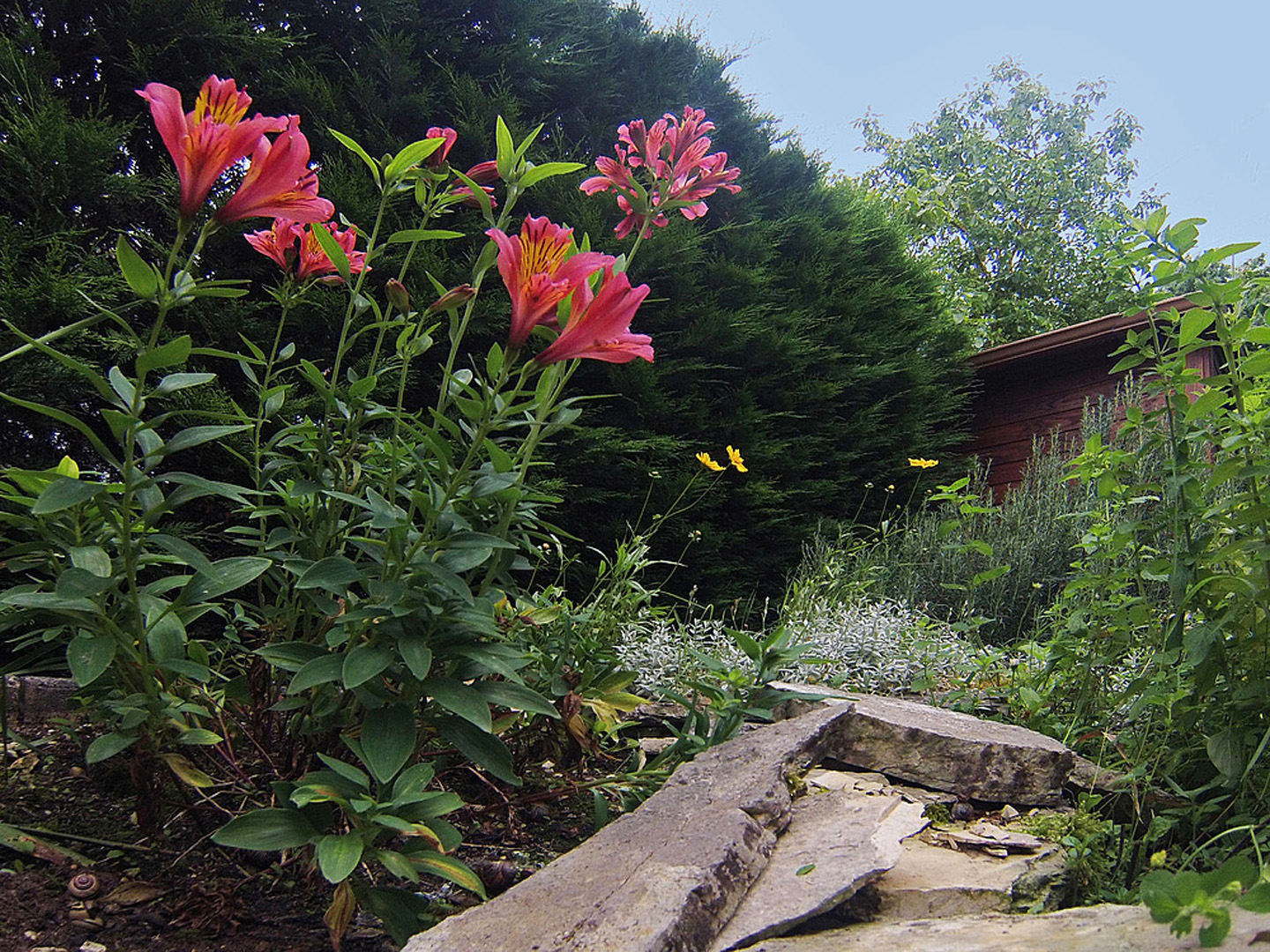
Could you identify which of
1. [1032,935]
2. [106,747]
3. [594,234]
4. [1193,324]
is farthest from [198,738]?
[594,234]

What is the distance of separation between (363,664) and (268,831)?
0.26m

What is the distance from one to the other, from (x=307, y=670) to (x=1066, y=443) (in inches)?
262

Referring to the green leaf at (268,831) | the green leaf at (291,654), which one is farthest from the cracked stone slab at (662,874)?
the green leaf at (291,654)

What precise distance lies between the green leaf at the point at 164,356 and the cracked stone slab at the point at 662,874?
79 cm

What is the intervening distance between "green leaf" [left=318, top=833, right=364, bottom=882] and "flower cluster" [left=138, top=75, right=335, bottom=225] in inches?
31.9

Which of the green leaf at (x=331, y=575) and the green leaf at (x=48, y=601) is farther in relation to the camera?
the green leaf at (x=331, y=575)

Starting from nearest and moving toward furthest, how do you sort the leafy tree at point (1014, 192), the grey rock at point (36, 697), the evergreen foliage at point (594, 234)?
the grey rock at point (36, 697)
the evergreen foliage at point (594, 234)
the leafy tree at point (1014, 192)

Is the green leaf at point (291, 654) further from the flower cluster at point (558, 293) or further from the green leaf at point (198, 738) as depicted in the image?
the flower cluster at point (558, 293)

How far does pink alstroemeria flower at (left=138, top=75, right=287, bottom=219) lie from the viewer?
112 centimetres

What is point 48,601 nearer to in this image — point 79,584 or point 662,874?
point 79,584

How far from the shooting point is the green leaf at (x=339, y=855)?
1.08 m

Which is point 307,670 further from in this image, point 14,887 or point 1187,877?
point 1187,877

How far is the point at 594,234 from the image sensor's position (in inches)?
164

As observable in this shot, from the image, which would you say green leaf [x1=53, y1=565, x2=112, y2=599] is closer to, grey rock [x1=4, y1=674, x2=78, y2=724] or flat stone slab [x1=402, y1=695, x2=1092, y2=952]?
flat stone slab [x1=402, y1=695, x2=1092, y2=952]
